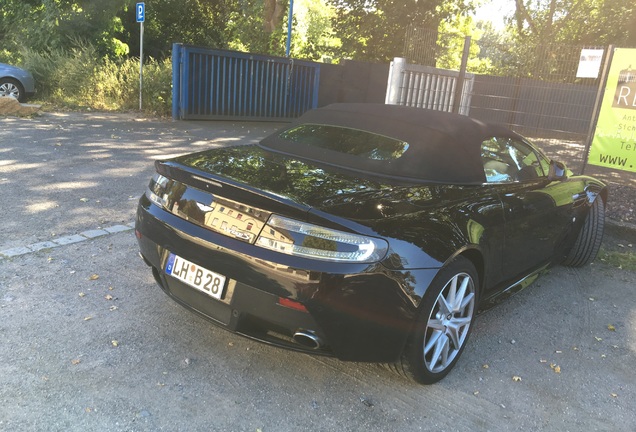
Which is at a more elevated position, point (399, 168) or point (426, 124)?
point (426, 124)

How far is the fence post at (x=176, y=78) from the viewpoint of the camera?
11.6 meters

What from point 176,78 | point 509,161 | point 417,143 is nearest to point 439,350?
point 417,143

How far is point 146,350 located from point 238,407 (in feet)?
2.42

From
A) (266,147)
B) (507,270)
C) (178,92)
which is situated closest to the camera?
(507,270)

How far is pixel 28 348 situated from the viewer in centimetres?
284

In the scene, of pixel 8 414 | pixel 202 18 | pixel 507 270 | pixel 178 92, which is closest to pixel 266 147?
pixel 507 270

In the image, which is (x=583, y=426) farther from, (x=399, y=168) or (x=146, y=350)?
(x=146, y=350)

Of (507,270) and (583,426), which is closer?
(583,426)

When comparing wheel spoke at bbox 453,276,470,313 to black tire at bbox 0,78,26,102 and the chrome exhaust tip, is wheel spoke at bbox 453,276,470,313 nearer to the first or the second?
the chrome exhaust tip

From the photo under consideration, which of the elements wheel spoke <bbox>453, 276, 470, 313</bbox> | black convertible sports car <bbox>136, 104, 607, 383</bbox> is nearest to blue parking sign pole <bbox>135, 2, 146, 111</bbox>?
black convertible sports car <bbox>136, 104, 607, 383</bbox>

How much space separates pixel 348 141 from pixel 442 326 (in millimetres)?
1439

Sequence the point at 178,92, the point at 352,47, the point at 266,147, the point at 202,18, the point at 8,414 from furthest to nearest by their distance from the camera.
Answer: the point at 202,18
the point at 352,47
the point at 178,92
the point at 266,147
the point at 8,414

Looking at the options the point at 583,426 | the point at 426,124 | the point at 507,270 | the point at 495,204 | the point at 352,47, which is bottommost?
the point at 583,426

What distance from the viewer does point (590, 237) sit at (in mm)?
4785
